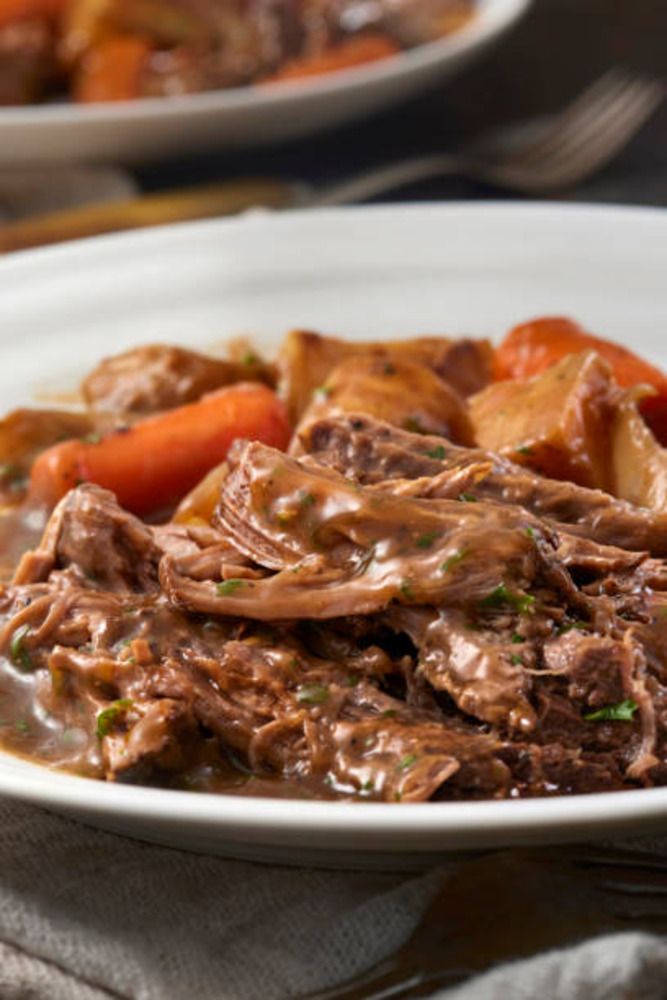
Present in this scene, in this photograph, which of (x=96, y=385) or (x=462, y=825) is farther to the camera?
Result: (x=96, y=385)

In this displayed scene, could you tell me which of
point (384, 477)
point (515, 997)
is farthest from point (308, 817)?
point (384, 477)

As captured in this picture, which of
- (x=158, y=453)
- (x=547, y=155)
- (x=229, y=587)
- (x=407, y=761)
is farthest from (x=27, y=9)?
(x=407, y=761)

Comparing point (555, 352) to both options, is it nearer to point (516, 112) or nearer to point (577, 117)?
point (577, 117)

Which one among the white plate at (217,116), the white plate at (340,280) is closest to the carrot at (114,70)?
the white plate at (217,116)

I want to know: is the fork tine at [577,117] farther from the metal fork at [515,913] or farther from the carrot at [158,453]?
the metal fork at [515,913]

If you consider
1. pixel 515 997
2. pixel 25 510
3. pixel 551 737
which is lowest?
pixel 25 510

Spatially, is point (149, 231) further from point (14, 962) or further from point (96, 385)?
point (14, 962)

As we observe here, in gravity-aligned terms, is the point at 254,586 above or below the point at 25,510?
above

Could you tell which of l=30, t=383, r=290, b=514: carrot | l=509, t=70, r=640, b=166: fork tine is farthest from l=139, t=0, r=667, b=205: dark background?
l=30, t=383, r=290, b=514: carrot
